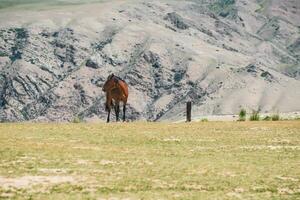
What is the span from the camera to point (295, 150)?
30.3m

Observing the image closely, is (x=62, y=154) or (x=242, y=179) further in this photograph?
(x=62, y=154)

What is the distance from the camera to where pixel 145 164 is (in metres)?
23.2

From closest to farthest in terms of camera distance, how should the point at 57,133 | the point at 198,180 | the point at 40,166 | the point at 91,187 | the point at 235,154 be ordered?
the point at 91,187 → the point at 198,180 → the point at 40,166 → the point at 235,154 → the point at 57,133

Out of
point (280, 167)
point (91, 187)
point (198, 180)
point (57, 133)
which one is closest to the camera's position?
point (91, 187)

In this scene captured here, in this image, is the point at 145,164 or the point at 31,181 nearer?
the point at 31,181

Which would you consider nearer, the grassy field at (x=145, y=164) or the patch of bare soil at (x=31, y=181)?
the grassy field at (x=145, y=164)

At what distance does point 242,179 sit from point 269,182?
0.93 meters

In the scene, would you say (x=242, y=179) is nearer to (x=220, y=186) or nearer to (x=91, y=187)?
(x=220, y=186)

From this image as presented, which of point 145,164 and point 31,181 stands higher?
point 145,164

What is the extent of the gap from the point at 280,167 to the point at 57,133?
15653 mm

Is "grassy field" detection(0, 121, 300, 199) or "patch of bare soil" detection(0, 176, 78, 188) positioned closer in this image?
"grassy field" detection(0, 121, 300, 199)

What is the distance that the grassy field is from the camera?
58.4ft

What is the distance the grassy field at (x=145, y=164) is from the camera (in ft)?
58.4

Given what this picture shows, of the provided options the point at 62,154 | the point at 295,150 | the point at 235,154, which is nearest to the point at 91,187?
the point at 62,154
